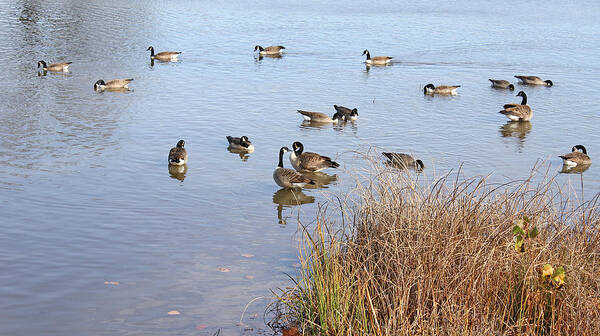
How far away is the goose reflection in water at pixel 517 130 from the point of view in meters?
18.8

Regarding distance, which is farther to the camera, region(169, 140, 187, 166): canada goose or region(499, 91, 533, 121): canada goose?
region(499, 91, 533, 121): canada goose

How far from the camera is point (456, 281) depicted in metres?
6.95

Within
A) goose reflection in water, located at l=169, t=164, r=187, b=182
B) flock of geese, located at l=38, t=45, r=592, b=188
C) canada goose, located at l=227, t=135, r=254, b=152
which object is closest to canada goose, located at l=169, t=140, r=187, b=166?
flock of geese, located at l=38, t=45, r=592, b=188

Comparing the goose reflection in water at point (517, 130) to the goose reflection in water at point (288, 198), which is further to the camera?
Answer: the goose reflection in water at point (517, 130)

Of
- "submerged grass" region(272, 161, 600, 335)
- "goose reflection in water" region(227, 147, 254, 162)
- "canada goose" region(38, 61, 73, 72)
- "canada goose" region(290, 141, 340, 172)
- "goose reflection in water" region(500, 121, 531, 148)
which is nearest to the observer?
"submerged grass" region(272, 161, 600, 335)

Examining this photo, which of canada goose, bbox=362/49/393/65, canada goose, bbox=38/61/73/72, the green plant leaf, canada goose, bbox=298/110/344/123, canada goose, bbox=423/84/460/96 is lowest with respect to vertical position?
the green plant leaf

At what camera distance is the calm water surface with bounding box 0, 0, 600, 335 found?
8.88 metres

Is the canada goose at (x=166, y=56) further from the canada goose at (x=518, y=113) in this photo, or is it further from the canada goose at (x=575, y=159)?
the canada goose at (x=575, y=159)

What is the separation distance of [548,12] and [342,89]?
35308 mm

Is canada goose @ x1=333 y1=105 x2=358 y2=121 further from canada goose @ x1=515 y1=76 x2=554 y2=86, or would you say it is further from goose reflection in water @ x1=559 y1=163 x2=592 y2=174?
canada goose @ x1=515 y1=76 x2=554 y2=86

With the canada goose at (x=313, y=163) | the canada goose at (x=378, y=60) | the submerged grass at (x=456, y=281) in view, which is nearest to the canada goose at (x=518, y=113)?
the canada goose at (x=313, y=163)

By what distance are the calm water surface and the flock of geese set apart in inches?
12.0

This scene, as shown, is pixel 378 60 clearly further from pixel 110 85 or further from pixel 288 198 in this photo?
pixel 288 198

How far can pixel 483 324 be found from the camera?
6.47 m
